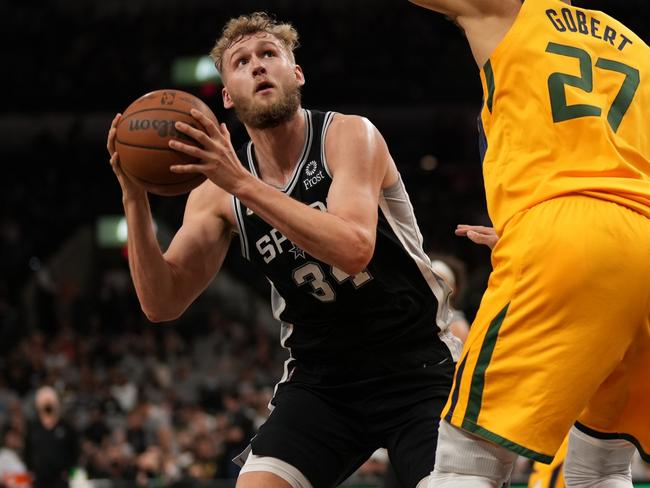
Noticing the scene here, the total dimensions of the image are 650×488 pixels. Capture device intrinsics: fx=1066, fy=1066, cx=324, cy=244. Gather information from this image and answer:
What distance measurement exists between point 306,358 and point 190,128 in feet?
3.46

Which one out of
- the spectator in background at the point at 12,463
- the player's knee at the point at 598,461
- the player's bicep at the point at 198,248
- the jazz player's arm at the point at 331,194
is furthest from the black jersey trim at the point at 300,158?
the spectator in background at the point at 12,463

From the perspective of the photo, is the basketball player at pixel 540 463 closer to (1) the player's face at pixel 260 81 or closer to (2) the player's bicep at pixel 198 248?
(1) the player's face at pixel 260 81

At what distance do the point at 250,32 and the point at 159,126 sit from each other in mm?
725

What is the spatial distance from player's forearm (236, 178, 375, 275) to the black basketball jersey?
0.31 m

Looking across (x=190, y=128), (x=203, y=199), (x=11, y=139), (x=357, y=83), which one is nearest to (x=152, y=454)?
(x=203, y=199)

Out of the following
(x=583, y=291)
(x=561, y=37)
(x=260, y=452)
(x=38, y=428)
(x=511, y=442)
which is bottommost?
(x=38, y=428)

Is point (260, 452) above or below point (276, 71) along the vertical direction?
below

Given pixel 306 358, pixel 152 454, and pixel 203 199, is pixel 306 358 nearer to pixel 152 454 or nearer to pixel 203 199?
pixel 203 199

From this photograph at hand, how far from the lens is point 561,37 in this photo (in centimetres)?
298

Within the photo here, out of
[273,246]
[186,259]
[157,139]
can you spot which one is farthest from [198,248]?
[157,139]

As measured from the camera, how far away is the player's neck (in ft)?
12.6

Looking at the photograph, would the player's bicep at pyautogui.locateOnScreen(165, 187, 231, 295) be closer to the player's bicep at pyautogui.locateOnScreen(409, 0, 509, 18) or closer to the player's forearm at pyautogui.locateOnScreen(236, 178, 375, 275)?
the player's forearm at pyautogui.locateOnScreen(236, 178, 375, 275)

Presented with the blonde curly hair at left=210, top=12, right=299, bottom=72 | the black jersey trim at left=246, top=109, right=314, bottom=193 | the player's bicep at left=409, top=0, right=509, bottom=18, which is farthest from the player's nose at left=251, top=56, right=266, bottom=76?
the player's bicep at left=409, top=0, right=509, bottom=18

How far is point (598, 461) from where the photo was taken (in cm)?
324
